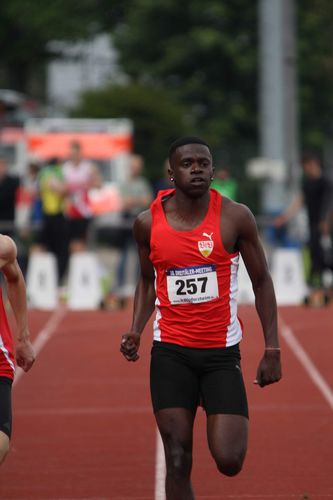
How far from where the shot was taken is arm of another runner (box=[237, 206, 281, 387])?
294 inches

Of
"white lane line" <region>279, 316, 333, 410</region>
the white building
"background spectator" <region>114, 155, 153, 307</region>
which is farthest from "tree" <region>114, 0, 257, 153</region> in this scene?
"white lane line" <region>279, 316, 333, 410</region>

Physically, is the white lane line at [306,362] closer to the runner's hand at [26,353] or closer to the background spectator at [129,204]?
the background spectator at [129,204]

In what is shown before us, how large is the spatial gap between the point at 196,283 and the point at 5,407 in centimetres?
103

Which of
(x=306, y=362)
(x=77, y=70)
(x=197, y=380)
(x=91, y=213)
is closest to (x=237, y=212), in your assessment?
(x=197, y=380)

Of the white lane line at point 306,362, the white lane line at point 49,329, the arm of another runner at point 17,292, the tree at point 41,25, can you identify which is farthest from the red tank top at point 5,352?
the tree at point 41,25

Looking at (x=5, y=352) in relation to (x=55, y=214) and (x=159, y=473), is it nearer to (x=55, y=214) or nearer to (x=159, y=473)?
(x=159, y=473)

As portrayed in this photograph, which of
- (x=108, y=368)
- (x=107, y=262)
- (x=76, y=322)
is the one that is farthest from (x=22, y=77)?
(x=108, y=368)

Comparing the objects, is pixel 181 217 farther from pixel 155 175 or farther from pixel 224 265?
pixel 155 175

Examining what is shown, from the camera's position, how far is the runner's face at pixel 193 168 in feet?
24.3

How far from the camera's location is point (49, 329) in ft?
60.5

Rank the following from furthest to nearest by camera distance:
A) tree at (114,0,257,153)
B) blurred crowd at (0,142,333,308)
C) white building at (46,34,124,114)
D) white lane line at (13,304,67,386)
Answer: tree at (114,0,257,153), white building at (46,34,124,114), blurred crowd at (0,142,333,308), white lane line at (13,304,67,386)

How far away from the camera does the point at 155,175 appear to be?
45.3m

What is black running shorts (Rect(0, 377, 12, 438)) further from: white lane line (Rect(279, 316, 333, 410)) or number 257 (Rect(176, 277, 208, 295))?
white lane line (Rect(279, 316, 333, 410))

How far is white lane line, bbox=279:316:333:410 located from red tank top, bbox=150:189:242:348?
4924mm
